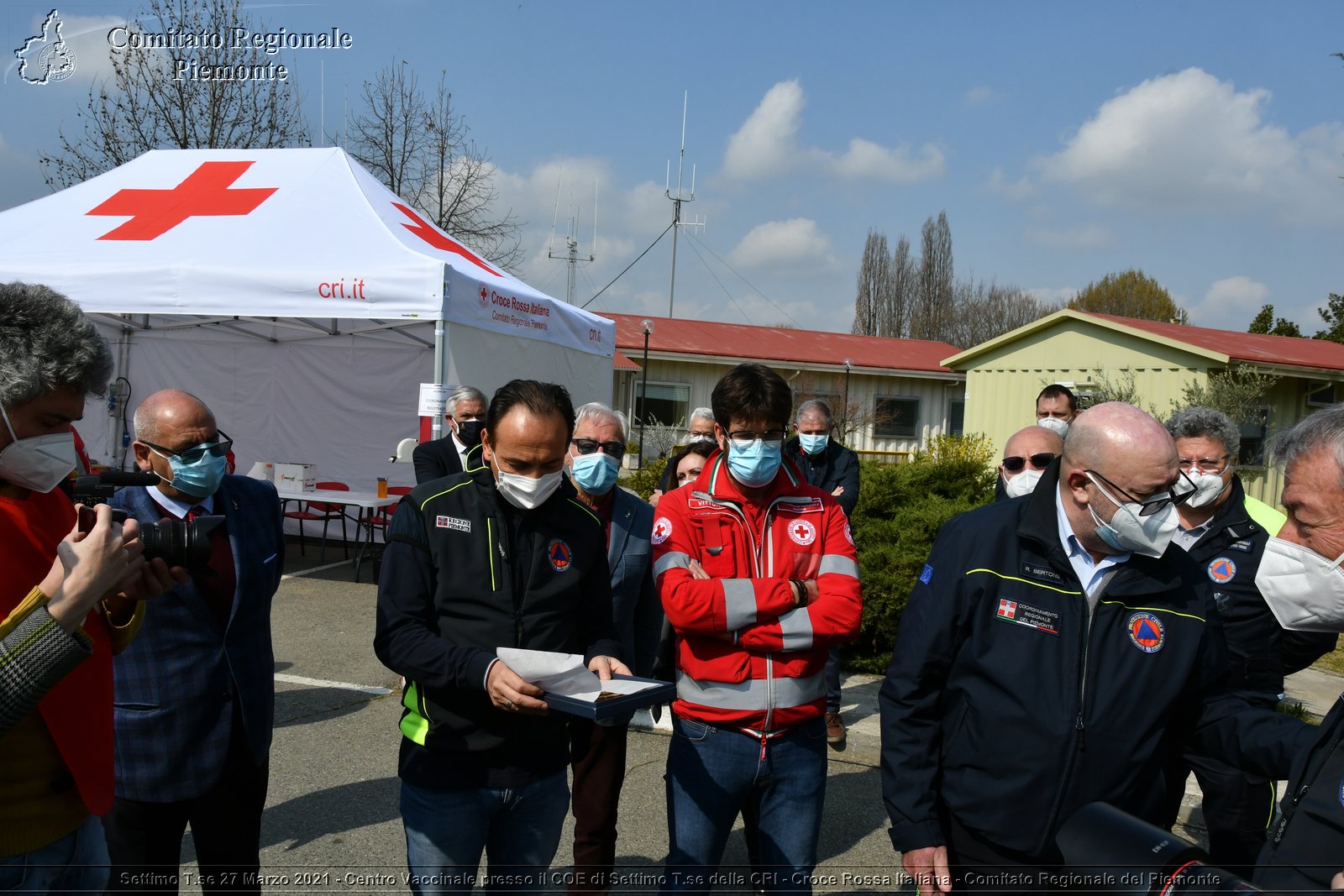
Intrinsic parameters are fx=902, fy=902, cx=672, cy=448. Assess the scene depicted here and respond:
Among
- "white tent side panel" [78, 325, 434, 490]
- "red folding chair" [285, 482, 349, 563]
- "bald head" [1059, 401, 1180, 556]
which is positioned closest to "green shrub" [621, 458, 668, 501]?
"white tent side panel" [78, 325, 434, 490]

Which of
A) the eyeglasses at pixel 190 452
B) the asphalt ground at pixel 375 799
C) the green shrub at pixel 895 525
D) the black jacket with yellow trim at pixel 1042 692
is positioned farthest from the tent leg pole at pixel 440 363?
the black jacket with yellow trim at pixel 1042 692

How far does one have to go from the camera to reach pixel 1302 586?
7.56 feet

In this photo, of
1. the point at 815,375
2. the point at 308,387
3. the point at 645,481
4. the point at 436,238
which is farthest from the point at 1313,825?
the point at 815,375

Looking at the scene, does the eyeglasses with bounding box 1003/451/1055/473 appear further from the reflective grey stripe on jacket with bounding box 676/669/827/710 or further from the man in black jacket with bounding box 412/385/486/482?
the man in black jacket with bounding box 412/385/486/482

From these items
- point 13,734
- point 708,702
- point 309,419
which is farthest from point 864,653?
point 309,419

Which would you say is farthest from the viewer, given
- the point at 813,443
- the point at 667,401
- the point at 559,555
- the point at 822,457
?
the point at 667,401

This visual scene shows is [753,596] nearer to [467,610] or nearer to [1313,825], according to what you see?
[467,610]

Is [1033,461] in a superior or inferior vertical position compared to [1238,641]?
superior

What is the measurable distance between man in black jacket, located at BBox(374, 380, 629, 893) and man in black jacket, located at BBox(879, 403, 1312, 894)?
2.97ft

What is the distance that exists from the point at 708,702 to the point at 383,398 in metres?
9.87

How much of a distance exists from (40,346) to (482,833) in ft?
5.41

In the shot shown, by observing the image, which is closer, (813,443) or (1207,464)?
(1207,464)

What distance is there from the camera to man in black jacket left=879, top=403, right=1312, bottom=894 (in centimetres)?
221

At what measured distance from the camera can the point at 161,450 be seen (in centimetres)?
297
